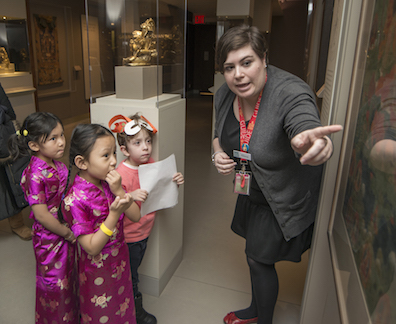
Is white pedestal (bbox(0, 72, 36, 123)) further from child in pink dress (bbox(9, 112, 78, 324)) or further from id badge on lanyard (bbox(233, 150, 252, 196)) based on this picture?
id badge on lanyard (bbox(233, 150, 252, 196))

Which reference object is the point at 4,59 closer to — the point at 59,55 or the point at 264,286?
the point at 59,55

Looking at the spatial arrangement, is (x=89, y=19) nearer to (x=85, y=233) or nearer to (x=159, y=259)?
(x=85, y=233)

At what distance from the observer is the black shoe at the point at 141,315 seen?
Answer: 202 cm

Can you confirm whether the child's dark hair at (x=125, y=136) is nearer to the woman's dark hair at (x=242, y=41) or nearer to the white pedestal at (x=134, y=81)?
the white pedestal at (x=134, y=81)

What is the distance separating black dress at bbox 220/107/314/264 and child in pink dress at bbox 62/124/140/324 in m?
0.58

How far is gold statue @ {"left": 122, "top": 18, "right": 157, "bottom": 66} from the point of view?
2334mm

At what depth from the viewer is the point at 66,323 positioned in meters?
1.74

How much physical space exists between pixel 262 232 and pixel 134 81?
1.28 meters

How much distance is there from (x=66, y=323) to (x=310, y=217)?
141 cm

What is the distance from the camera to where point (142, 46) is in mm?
2348

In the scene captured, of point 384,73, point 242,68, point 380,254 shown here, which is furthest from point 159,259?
point 384,73

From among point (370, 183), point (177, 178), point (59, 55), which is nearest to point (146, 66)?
point (177, 178)

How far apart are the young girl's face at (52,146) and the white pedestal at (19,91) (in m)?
4.22

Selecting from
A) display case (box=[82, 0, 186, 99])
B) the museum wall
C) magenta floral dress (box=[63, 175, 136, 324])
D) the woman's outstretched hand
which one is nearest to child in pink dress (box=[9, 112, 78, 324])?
magenta floral dress (box=[63, 175, 136, 324])
